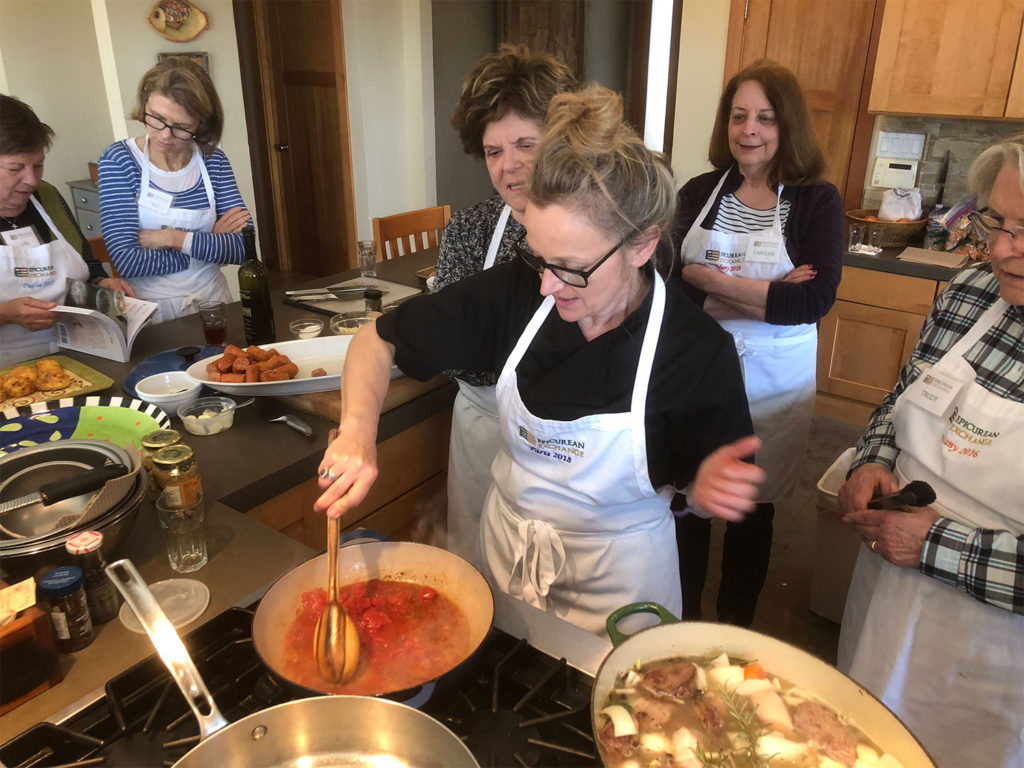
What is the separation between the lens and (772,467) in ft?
7.20

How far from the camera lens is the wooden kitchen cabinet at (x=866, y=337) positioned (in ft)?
10.5

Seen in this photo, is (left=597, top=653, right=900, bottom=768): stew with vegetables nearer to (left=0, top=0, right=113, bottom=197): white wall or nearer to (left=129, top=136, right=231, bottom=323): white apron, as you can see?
(left=129, top=136, right=231, bottom=323): white apron

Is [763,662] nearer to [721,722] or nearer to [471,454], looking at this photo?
[721,722]

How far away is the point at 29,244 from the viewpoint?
2.05 m

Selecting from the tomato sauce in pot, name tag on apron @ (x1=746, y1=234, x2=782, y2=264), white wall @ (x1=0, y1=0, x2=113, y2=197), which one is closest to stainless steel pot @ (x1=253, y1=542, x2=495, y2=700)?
the tomato sauce in pot

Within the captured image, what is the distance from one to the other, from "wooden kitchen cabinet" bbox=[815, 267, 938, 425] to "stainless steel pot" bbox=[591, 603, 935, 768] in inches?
106

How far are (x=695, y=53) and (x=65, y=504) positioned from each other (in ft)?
11.6

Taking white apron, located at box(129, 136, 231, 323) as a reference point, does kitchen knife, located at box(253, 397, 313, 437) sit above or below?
below

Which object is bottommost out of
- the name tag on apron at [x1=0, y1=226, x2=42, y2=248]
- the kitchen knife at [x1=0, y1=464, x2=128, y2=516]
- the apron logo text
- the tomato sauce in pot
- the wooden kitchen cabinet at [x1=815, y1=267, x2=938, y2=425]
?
the wooden kitchen cabinet at [x1=815, y1=267, x2=938, y2=425]

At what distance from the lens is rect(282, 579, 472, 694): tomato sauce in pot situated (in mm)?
918

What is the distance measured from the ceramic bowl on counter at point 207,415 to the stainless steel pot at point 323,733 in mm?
807

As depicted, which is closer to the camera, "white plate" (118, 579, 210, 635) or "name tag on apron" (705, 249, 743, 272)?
"white plate" (118, 579, 210, 635)

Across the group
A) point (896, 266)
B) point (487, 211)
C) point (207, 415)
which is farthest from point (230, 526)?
point (896, 266)

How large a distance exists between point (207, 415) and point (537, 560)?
30.0 inches
